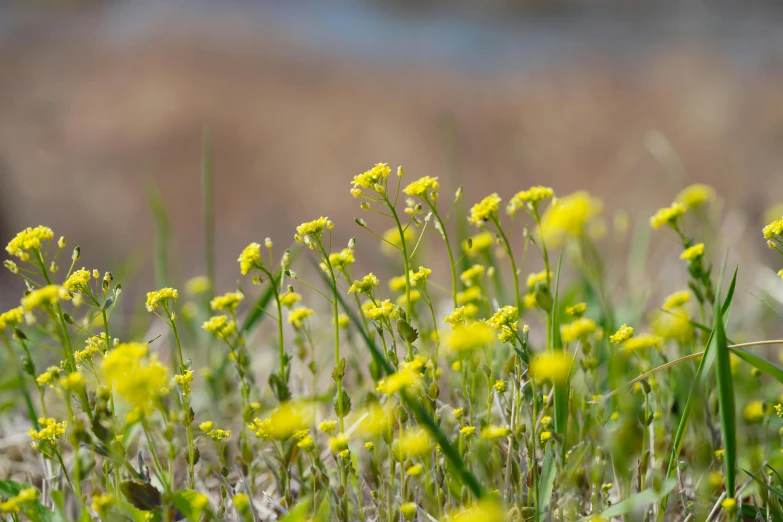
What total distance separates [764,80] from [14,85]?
26.4 feet

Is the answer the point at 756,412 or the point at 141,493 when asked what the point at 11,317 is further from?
the point at 756,412

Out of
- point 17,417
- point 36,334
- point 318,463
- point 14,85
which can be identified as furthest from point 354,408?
point 14,85

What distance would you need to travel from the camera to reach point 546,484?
108 centimetres

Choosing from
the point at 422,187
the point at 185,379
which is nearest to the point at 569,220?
the point at 422,187

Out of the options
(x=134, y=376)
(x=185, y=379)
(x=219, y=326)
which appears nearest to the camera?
(x=134, y=376)

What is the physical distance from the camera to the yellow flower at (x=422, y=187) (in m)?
1.21

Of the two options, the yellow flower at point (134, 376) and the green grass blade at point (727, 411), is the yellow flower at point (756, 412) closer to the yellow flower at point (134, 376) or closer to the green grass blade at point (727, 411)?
the green grass blade at point (727, 411)

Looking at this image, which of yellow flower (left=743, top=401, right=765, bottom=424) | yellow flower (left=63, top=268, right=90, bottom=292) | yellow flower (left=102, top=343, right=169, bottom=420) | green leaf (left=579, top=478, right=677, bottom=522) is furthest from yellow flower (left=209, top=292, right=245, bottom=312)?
yellow flower (left=743, top=401, right=765, bottom=424)

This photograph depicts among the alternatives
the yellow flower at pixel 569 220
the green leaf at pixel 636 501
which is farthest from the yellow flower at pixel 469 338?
the green leaf at pixel 636 501

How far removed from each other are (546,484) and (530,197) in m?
0.46

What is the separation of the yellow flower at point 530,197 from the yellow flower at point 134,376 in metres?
0.61

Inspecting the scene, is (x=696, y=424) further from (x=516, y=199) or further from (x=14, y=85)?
(x=14, y=85)

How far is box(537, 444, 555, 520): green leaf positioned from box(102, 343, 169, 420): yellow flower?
0.57m

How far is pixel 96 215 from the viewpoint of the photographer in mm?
7207
